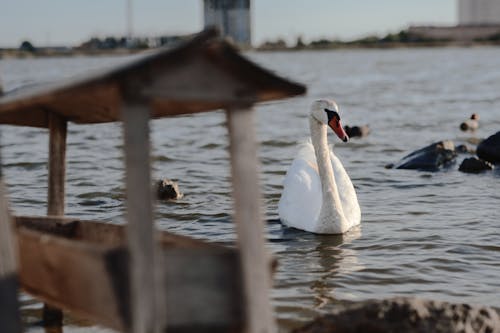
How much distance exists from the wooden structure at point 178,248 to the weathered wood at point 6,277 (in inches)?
1.8

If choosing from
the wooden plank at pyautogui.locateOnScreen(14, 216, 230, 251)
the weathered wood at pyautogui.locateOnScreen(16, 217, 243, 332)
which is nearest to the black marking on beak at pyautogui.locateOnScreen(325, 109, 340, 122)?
the wooden plank at pyautogui.locateOnScreen(14, 216, 230, 251)

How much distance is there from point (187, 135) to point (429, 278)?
14143 mm

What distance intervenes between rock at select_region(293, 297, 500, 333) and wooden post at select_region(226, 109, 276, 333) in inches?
40.3

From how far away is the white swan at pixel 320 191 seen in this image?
9.52 metres

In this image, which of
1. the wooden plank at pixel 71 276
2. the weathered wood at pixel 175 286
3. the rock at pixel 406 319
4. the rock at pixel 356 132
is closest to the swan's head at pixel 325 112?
the rock at pixel 406 319

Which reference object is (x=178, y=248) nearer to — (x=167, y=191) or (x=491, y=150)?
(x=167, y=191)

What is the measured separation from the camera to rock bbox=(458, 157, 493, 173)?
1402 centimetres

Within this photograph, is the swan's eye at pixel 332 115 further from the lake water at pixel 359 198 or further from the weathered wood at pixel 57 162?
the weathered wood at pixel 57 162

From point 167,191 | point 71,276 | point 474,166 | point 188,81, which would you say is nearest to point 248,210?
point 188,81

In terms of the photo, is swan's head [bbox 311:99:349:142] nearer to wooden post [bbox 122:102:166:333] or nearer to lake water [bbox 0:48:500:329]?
lake water [bbox 0:48:500:329]

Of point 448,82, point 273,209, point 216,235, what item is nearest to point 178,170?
point 273,209

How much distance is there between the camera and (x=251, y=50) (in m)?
158

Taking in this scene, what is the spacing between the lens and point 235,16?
14538 cm

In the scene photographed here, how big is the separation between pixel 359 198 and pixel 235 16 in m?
135
